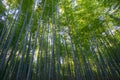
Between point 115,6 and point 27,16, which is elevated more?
point 115,6

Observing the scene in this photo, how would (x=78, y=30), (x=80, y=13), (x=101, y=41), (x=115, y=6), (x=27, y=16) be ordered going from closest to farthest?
(x=115, y=6) → (x=27, y=16) → (x=80, y=13) → (x=78, y=30) → (x=101, y=41)

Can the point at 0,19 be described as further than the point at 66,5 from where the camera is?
No

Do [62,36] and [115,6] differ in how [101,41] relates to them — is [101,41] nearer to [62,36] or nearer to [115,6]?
[62,36]

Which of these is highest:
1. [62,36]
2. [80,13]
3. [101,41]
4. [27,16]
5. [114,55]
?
[27,16]

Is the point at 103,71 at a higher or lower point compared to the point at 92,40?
lower

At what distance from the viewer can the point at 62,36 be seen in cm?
793

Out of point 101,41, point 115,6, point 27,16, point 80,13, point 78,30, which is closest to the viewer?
point 115,6

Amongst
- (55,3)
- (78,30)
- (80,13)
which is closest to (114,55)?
(78,30)

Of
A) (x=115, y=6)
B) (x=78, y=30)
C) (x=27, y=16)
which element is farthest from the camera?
(x=78, y=30)

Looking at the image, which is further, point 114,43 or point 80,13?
point 114,43

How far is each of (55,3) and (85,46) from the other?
10.2 feet

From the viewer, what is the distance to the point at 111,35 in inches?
317

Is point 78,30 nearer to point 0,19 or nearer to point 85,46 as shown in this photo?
point 85,46

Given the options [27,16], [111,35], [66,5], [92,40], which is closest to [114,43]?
[111,35]
